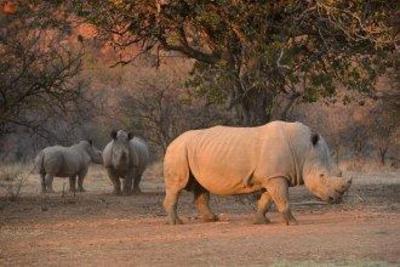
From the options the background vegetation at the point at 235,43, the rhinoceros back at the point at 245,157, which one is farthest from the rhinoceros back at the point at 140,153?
the rhinoceros back at the point at 245,157

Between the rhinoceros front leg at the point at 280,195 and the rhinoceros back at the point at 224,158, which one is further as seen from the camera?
the rhinoceros back at the point at 224,158

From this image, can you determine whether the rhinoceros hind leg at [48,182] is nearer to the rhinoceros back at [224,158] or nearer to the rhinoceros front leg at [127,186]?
the rhinoceros front leg at [127,186]

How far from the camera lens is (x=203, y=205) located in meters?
15.8

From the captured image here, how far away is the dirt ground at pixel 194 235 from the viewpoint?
10.8 metres

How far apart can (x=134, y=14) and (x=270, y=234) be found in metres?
6.81

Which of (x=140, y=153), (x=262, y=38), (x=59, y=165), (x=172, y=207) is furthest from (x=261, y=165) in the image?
(x=59, y=165)

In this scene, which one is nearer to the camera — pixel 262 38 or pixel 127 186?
pixel 262 38

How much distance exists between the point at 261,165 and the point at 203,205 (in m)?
1.62

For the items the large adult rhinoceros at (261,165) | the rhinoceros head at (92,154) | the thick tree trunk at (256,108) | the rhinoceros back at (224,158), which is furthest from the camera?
the rhinoceros head at (92,154)

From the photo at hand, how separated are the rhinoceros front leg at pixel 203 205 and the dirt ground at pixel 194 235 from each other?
0.27m

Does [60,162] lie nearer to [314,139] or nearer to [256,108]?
[256,108]

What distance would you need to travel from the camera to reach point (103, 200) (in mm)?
21641

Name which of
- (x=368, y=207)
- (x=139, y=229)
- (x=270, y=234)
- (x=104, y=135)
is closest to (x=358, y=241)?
(x=270, y=234)

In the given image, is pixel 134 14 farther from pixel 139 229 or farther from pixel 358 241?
pixel 358 241
